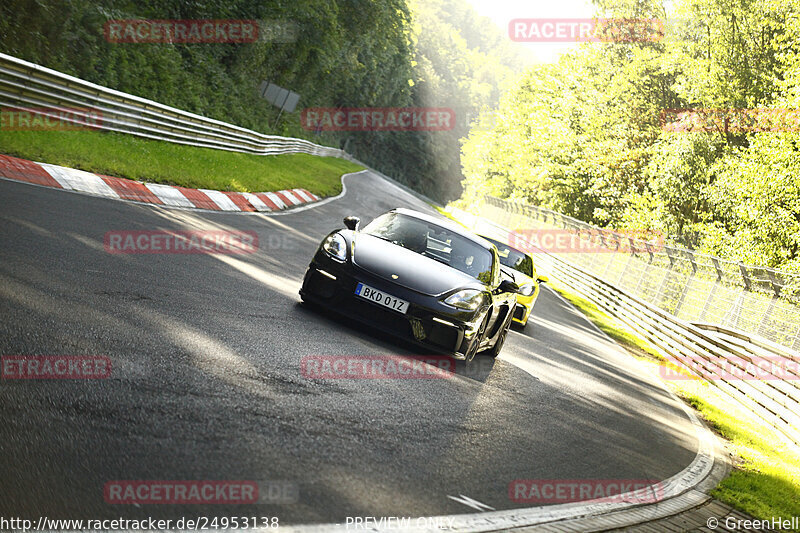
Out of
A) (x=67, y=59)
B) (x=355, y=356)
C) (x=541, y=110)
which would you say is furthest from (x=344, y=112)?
(x=355, y=356)

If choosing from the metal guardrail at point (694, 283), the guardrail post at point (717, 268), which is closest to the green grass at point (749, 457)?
the metal guardrail at point (694, 283)

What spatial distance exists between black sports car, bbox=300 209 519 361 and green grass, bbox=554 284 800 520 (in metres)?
2.82

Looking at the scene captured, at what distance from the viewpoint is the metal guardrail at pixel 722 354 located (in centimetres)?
1153

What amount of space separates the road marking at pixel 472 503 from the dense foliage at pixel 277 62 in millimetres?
16433

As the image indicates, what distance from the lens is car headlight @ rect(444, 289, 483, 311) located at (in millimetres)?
7906

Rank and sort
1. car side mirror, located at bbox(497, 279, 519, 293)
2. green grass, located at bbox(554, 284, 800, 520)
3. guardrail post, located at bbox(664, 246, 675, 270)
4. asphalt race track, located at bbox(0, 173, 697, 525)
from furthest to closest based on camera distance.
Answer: guardrail post, located at bbox(664, 246, 675, 270) → car side mirror, located at bbox(497, 279, 519, 293) → green grass, located at bbox(554, 284, 800, 520) → asphalt race track, located at bbox(0, 173, 697, 525)

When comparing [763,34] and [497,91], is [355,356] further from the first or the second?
[497,91]

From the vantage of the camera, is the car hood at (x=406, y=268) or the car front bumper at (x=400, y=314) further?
the car hood at (x=406, y=268)

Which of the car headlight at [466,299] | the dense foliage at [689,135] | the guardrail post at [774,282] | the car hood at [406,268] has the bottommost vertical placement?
the car headlight at [466,299]

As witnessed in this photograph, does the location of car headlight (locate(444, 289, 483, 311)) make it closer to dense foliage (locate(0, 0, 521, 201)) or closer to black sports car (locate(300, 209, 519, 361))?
black sports car (locate(300, 209, 519, 361))

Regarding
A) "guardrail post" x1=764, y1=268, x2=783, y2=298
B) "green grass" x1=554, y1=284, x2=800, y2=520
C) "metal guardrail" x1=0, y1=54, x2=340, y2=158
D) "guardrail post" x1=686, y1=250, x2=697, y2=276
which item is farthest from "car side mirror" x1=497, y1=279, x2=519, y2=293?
"guardrail post" x1=686, y1=250, x2=697, y2=276

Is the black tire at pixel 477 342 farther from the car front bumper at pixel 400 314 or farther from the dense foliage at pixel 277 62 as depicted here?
the dense foliage at pixel 277 62

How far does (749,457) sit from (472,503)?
614cm

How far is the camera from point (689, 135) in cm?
3225
